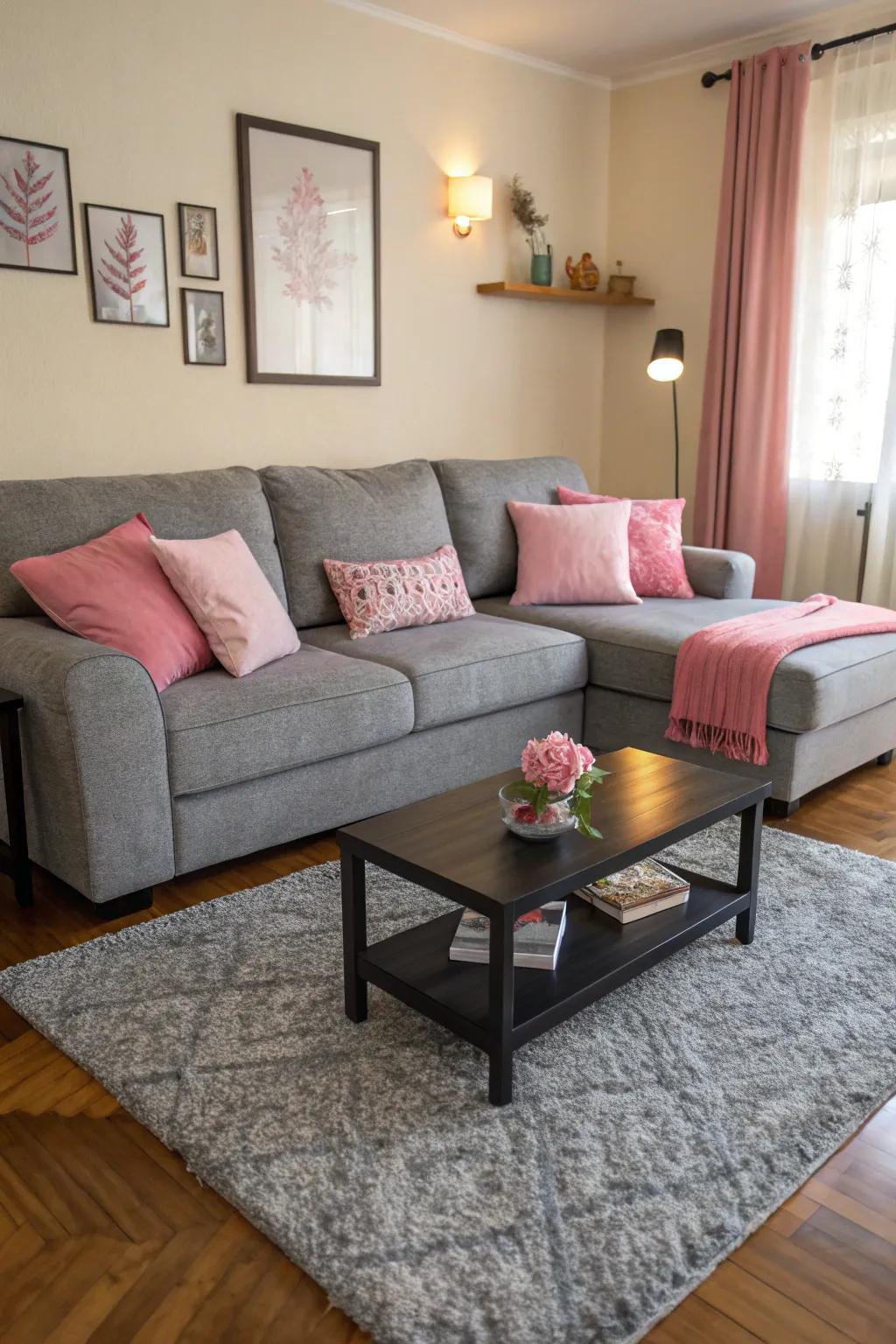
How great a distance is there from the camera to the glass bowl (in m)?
1.92

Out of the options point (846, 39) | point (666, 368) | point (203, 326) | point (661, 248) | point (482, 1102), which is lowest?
point (482, 1102)

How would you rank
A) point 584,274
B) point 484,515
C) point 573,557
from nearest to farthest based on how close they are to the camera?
point 573,557, point 484,515, point 584,274

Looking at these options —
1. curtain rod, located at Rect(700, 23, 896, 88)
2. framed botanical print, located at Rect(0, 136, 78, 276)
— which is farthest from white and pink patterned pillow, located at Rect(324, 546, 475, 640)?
curtain rod, located at Rect(700, 23, 896, 88)

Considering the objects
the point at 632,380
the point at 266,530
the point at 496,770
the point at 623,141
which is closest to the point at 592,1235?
the point at 496,770

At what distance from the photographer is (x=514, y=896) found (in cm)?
171

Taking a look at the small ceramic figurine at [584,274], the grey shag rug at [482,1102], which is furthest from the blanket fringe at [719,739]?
the small ceramic figurine at [584,274]

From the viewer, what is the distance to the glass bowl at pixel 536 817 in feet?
6.29

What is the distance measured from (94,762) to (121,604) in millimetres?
517

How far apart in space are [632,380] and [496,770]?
253 centimetres

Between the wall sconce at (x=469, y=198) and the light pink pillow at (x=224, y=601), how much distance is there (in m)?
2.05

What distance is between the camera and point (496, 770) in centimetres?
322

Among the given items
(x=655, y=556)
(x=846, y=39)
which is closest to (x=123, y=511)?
(x=655, y=556)

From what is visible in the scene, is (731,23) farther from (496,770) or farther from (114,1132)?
(114,1132)

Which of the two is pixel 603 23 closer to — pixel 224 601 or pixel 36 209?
pixel 36 209
